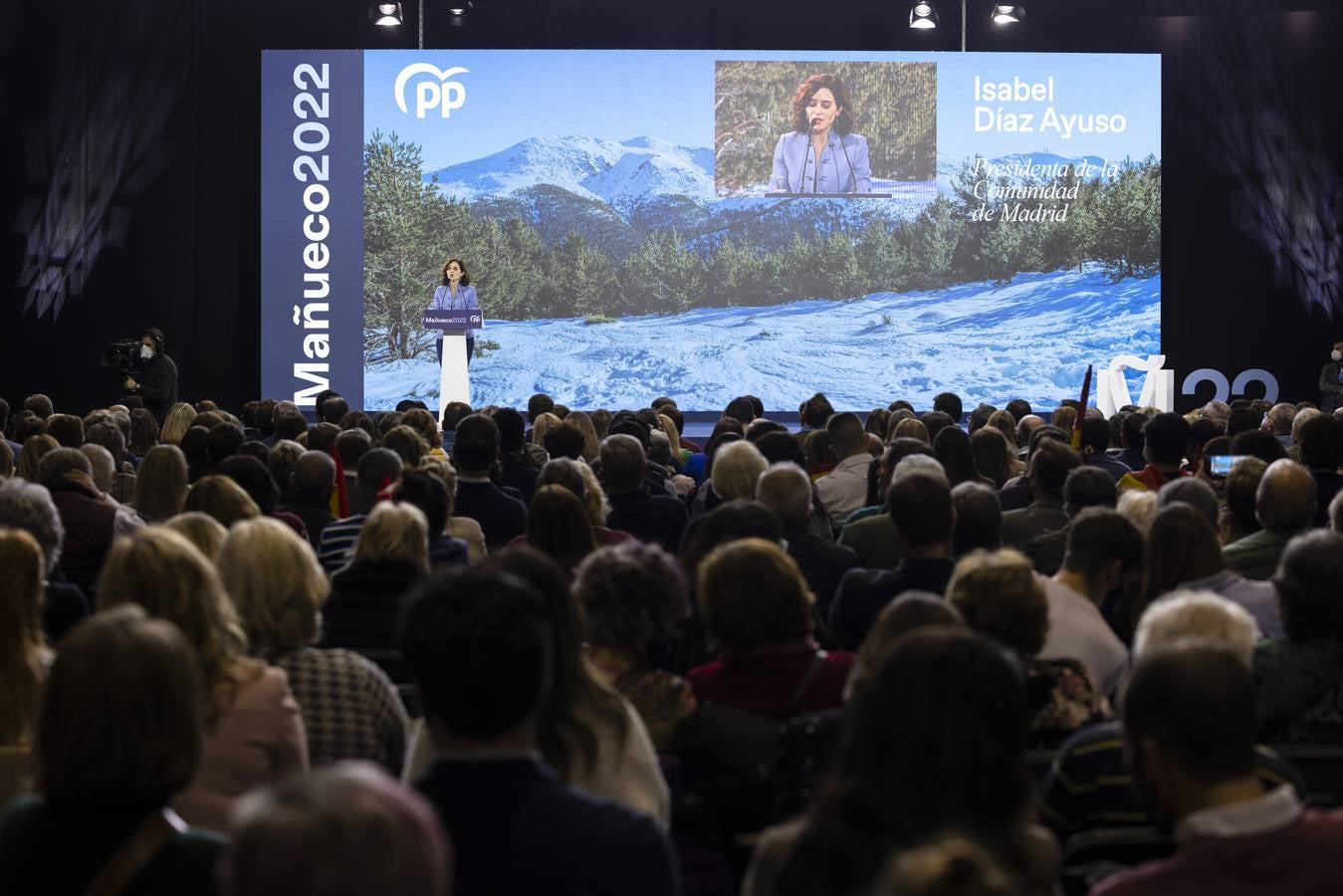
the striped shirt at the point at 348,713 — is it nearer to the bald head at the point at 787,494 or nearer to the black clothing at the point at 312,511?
the bald head at the point at 787,494

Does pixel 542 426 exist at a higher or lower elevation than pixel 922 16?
lower

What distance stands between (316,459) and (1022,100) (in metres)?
11.3

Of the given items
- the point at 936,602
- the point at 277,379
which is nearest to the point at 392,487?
the point at 936,602

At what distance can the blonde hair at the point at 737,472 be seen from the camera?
5141 millimetres

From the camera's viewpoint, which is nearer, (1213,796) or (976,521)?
(1213,796)

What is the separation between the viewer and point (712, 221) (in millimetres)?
15625

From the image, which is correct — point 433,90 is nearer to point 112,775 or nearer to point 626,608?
point 626,608

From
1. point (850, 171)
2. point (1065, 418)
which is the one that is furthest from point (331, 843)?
point (850, 171)

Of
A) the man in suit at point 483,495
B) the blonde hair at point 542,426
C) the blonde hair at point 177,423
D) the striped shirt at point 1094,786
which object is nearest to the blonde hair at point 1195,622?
the striped shirt at point 1094,786

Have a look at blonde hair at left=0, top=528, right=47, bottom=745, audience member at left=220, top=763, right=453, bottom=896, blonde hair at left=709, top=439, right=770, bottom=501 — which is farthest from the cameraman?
audience member at left=220, top=763, right=453, bottom=896

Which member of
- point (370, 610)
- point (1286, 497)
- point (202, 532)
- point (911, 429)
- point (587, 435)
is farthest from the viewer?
point (587, 435)

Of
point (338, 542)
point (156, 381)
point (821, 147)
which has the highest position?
point (821, 147)

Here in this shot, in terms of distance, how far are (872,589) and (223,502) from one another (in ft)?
5.66

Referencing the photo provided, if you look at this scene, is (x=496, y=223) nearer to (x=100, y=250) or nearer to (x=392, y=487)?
(x=100, y=250)
